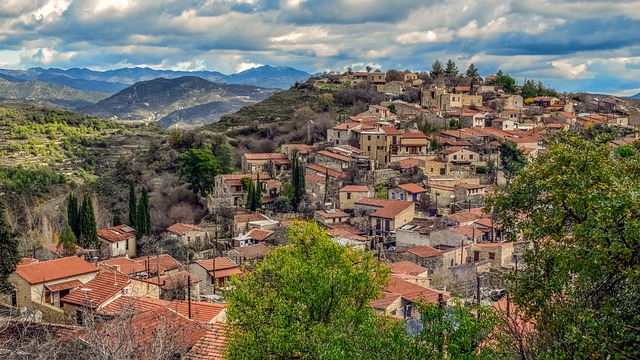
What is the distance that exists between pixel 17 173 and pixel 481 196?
58.7m

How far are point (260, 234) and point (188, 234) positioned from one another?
5.97 metres

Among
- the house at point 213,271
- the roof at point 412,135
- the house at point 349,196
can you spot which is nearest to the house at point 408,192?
the house at point 349,196

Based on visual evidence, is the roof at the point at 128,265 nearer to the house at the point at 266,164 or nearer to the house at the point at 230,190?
the house at the point at 230,190

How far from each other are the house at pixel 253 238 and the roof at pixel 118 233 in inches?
330

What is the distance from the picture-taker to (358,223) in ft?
144

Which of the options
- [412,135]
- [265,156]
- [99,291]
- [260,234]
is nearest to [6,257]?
[99,291]

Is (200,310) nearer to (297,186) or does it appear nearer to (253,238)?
(253,238)

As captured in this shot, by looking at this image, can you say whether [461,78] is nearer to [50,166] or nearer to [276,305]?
[50,166]

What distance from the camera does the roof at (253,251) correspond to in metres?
35.3

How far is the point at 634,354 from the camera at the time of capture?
26.5ft

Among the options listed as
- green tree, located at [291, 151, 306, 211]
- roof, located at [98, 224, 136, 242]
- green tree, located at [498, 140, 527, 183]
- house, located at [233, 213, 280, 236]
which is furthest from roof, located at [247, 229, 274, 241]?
green tree, located at [498, 140, 527, 183]

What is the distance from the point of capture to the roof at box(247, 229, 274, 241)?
40263 mm

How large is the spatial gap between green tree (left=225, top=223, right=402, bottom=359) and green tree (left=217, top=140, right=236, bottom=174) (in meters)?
41.5

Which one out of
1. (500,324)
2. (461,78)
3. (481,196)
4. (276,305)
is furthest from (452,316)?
(461,78)
